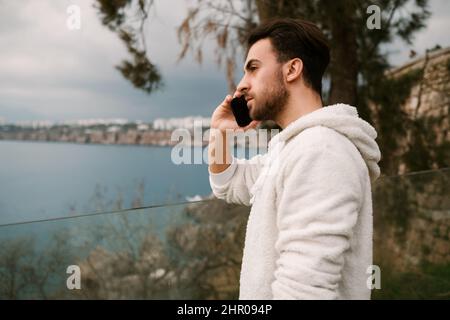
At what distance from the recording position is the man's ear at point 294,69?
0.93 meters

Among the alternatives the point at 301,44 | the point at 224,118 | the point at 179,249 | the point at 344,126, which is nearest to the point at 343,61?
the point at 179,249

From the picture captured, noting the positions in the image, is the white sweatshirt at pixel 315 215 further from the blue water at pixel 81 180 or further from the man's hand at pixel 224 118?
the blue water at pixel 81 180

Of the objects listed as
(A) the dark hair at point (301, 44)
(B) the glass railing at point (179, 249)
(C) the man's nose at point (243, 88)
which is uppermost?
(A) the dark hair at point (301, 44)

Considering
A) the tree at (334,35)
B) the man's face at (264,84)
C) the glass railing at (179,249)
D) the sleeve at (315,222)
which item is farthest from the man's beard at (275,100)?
the tree at (334,35)

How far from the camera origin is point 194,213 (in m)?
2.22

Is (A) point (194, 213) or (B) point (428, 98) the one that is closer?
(A) point (194, 213)

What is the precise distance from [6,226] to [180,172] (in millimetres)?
1144

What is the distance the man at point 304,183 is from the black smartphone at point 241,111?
0.03m

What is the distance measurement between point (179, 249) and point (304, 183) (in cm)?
→ 159

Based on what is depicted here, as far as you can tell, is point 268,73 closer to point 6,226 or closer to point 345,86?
point 6,226

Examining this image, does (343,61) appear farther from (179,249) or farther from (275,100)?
(275,100)

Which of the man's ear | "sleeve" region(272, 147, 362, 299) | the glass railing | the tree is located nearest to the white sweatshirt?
"sleeve" region(272, 147, 362, 299)

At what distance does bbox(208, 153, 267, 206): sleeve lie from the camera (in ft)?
3.78

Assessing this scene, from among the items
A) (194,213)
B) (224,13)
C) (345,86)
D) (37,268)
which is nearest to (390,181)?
(345,86)
